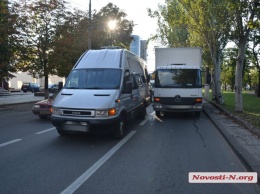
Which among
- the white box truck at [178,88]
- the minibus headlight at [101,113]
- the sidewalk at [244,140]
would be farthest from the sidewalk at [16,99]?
the sidewalk at [244,140]

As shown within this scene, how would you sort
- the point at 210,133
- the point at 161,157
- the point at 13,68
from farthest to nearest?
1. the point at 13,68
2. the point at 210,133
3. the point at 161,157

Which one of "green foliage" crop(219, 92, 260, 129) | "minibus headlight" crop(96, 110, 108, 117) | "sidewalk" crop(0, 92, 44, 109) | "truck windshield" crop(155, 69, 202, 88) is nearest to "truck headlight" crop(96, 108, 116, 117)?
"minibus headlight" crop(96, 110, 108, 117)

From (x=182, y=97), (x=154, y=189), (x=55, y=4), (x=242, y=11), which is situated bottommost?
(x=154, y=189)

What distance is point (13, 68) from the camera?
20.6 meters

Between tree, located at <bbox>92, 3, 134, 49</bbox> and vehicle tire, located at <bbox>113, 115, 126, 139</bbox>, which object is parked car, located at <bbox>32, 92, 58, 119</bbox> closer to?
vehicle tire, located at <bbox>113, 115, 126, 139</bbox>

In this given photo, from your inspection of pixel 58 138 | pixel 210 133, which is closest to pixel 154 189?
pixel 58 138

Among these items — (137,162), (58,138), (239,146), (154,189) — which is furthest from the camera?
(58,138)

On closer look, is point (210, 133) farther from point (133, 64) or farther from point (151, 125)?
point (133, 64)

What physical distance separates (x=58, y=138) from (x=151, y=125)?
4.12m

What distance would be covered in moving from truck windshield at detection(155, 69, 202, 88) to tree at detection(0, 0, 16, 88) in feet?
35.6

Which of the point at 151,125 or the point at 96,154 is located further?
the point at 151,125

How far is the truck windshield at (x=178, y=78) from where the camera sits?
43.3 feet

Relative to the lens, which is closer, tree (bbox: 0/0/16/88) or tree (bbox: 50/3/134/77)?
tree (bbox: 0/0/16/88)

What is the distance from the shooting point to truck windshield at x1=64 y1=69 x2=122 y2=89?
29.2ft
